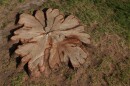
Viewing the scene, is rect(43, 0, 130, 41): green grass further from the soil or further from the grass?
the soil

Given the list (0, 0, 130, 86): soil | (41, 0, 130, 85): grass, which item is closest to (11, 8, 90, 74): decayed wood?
(0, 0, 130, 86): soil

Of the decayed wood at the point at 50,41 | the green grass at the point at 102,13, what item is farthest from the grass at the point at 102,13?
the decayed wood at the point at 50,41

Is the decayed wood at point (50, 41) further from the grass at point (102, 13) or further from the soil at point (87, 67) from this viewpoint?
the grass at point (102, 13)

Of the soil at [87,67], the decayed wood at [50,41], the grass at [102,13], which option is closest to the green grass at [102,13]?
the grass at [102,13]

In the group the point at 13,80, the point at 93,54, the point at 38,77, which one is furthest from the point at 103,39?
the point at 13,80

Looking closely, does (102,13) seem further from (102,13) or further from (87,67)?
(87,67)

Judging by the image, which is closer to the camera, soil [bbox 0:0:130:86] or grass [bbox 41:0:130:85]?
soil [bbox 0:0:130:86]

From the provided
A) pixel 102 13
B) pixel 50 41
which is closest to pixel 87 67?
pixel 50 41

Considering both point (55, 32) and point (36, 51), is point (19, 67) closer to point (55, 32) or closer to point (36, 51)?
point (36, 51)

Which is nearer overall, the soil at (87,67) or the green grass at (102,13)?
the soil at (87,67)
